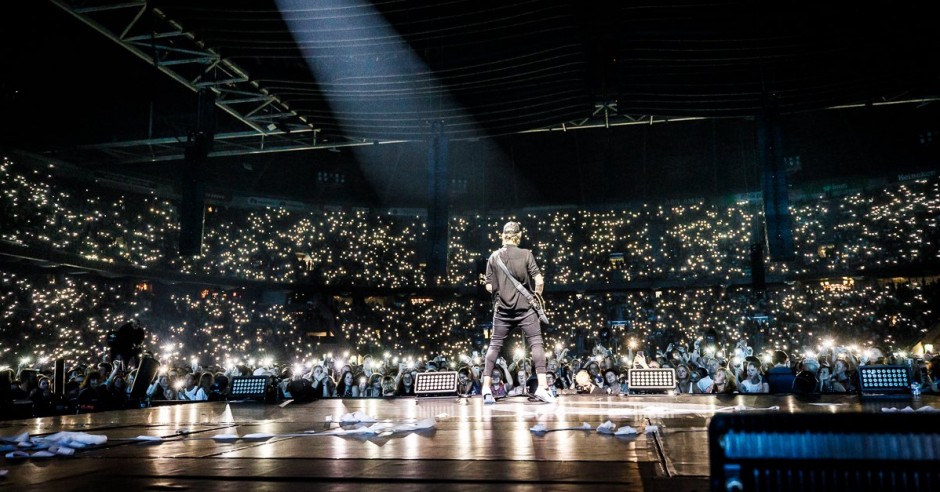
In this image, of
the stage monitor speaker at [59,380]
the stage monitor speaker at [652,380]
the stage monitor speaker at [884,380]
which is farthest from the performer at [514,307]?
the stage monitor speaker at [59,380]

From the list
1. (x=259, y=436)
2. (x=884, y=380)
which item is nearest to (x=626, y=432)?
(x=259, y=436)

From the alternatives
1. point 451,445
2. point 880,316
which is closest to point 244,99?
point 451,445

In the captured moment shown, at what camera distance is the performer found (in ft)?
17.2

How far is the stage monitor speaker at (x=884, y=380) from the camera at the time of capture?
5.16 metres

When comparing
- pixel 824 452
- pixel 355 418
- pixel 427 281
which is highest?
pixel 427 281

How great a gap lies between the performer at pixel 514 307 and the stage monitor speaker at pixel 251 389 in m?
3.29

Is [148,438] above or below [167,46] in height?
below

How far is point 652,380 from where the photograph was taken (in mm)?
6285

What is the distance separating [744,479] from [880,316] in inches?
878

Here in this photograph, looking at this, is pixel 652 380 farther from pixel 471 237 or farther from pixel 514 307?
pixel 471 237

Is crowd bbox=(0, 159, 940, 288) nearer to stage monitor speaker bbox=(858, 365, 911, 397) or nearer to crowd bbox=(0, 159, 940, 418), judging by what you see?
crowd bbox=(0, 159, 940, 418)

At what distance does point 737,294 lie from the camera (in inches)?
829

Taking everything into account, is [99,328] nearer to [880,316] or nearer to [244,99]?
[244,99]

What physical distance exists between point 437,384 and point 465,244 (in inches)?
685
